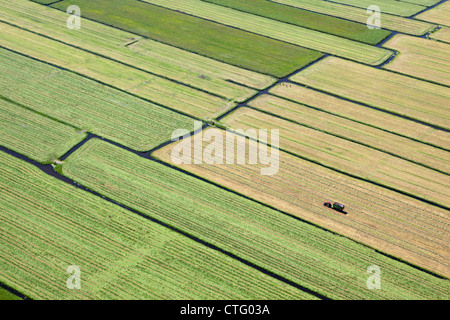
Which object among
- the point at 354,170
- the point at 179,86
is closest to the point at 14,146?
the point at 179,86

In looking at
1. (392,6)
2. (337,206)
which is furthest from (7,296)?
(392,6)

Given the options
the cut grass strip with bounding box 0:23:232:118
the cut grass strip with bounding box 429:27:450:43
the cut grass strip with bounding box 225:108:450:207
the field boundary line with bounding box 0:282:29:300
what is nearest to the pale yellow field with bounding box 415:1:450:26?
the cut grass strip with bounding box 429:27:450:43

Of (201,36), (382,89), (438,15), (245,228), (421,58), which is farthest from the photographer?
(438,15)

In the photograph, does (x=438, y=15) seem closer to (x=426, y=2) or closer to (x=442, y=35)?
(x=426, y=2)

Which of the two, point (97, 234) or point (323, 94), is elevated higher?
point (323, 94)

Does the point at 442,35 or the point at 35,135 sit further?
the point at 442,35

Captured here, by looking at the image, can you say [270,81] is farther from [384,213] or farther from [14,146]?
[14,146]

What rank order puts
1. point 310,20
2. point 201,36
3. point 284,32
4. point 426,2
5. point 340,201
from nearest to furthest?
point 340,201
point 201,36
point 284,32
point 310,20
point 426,2
